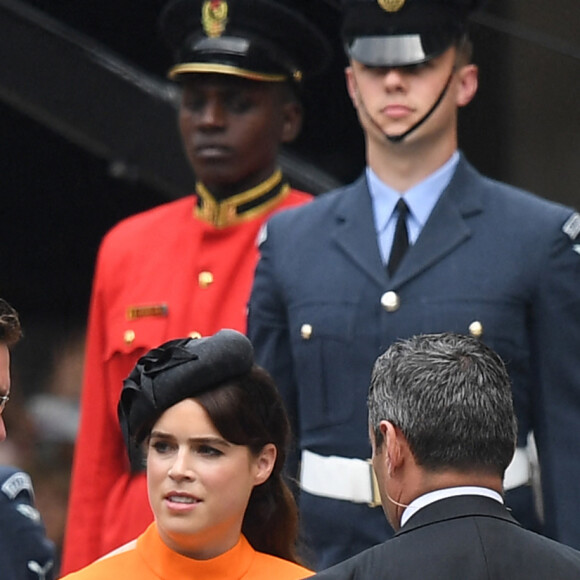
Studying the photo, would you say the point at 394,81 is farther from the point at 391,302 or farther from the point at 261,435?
the point at 261,435

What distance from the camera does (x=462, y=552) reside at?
3.81 m

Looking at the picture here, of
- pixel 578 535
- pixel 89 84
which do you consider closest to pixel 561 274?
pixel 578 535

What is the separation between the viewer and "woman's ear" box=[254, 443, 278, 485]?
15.8ft

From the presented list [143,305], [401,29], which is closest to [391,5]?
[401,29]

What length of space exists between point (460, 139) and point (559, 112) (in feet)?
1.49

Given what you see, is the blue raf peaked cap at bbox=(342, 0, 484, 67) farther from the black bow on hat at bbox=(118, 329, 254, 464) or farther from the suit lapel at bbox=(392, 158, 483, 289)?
the black bow on hat at bbox=(118, 329, 254, 464)

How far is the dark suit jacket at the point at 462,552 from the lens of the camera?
3779 mm

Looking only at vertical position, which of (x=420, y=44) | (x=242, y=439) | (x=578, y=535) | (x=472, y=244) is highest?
(x=420, y=44)

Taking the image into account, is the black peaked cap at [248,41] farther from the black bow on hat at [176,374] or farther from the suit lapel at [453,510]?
the suit lapel at [453,510]

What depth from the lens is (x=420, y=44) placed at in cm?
554

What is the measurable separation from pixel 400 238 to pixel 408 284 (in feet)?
0.54

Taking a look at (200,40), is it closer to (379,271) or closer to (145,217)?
(145,217)

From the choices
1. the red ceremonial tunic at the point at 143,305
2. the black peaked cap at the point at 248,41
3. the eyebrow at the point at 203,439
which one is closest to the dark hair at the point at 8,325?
the eyebrow at the point at 203,439

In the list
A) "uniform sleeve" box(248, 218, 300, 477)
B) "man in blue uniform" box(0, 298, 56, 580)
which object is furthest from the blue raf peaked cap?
"man in blue uniform" box(0, 298, 56, 580)
